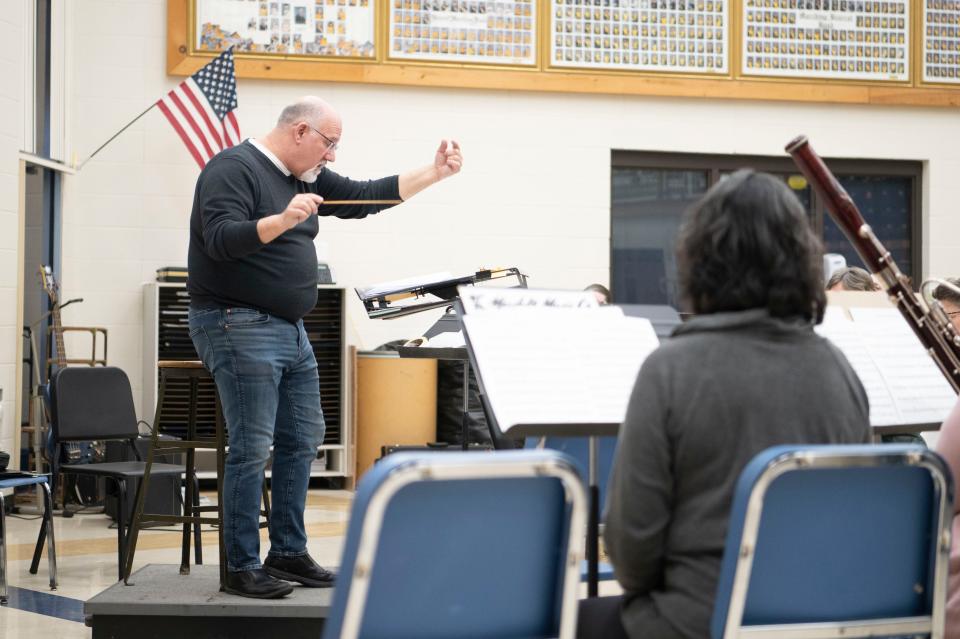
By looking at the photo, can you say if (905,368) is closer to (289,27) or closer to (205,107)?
(205,107)

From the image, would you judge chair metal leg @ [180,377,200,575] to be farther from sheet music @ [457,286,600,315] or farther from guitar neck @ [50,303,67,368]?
guitar neck @ [50,303,67,368]

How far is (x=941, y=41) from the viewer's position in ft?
24.7

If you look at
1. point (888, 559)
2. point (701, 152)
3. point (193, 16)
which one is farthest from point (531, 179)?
point (888, 559)

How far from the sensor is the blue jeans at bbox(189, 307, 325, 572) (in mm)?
3055

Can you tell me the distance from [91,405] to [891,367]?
368 cm

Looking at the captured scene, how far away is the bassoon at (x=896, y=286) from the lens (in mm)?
2039

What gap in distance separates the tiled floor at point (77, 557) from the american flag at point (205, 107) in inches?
83.4

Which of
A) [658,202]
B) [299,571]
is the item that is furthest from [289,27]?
[299,571]

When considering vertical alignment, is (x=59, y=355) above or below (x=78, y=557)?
above

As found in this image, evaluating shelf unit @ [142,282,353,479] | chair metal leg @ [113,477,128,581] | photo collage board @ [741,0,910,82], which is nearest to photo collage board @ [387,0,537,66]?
photo collage board @ [741,0,910,82]

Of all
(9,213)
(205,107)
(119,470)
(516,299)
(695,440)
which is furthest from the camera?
(205,107)

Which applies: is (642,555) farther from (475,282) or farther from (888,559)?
(475,282)

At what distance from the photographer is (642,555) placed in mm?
1530

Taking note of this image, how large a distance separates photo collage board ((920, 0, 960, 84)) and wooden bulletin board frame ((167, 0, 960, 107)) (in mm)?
65
